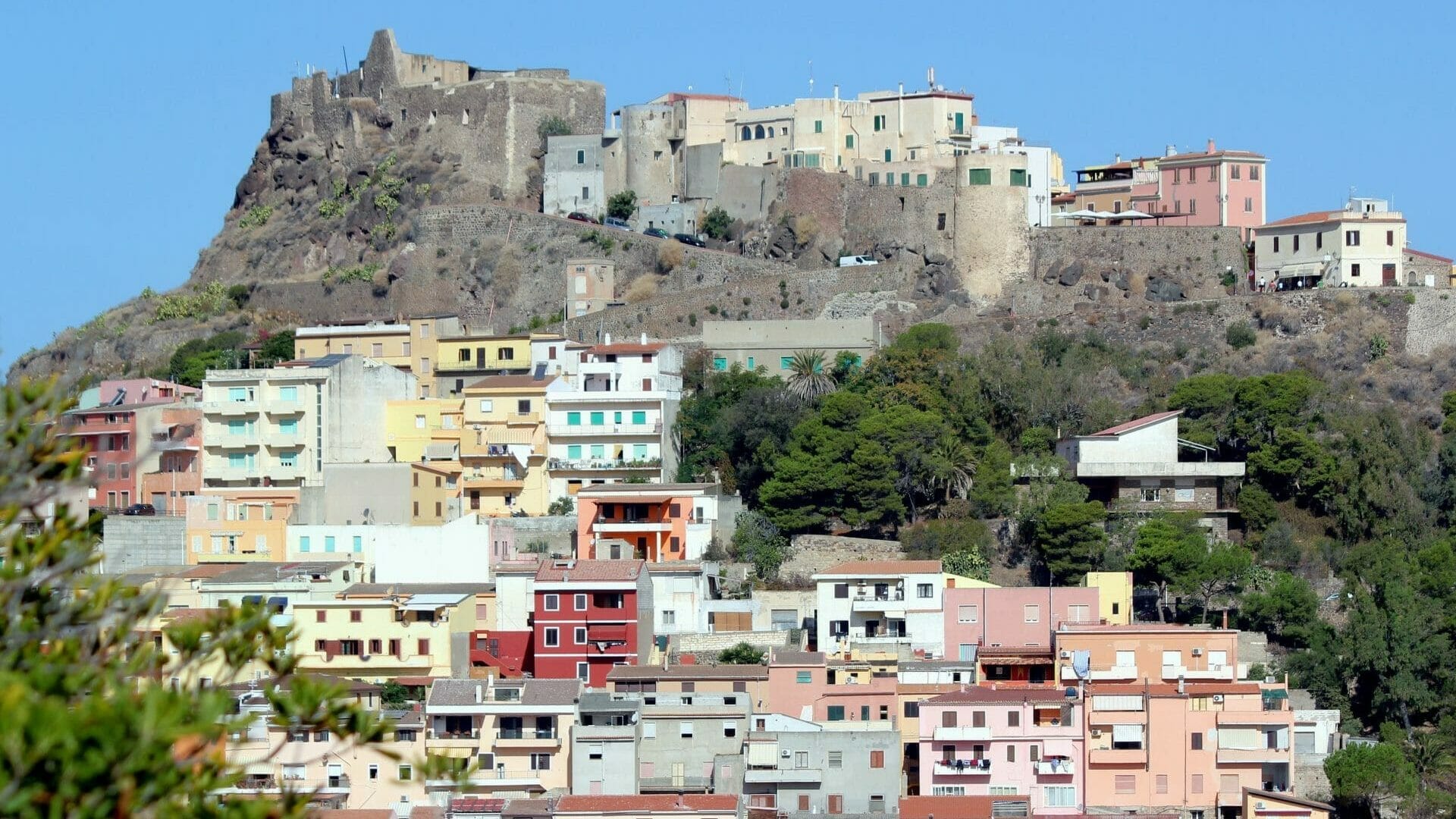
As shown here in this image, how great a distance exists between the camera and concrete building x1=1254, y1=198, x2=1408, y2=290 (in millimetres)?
61406

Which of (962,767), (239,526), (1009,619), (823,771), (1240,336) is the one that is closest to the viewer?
(823,771)

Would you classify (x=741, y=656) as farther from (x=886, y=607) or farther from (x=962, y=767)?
(x=962, y=767)

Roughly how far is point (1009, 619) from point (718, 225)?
2537 cm

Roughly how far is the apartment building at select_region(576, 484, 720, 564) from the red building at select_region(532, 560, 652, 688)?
13.8ft

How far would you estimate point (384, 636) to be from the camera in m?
44.2

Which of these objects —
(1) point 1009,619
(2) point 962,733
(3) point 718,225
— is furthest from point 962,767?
(3) point 718,225

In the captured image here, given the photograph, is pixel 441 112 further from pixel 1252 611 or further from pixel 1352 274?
pixel 1252 611

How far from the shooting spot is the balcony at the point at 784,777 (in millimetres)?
38562

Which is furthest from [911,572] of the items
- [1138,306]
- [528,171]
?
[528,171]

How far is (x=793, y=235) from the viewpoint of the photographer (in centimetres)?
6619

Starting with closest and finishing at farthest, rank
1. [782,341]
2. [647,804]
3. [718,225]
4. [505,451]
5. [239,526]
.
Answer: [647,804], [239,526], [505,451], [782,341], [718,225]

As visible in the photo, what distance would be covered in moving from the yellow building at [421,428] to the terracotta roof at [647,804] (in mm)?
16631

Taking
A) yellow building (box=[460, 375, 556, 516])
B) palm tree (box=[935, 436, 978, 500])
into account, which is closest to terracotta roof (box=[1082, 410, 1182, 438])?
palm tree (box=[935, 436, 978, 500])

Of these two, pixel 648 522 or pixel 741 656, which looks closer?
A: pixel 741 656
